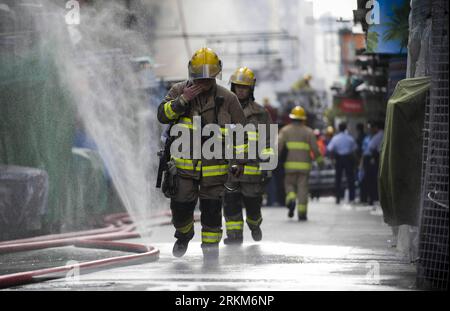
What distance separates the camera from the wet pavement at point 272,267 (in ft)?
26.4

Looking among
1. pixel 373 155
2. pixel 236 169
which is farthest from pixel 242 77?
pixel 373 155

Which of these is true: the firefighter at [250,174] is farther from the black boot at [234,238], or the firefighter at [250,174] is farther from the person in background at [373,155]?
Answer: the person in background at [373,155]

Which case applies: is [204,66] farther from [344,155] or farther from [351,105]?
[351,105]

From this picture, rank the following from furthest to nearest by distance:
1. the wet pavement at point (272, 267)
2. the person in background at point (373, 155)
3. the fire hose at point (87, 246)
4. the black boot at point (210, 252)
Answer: the person in background at point (373, 155) < the black boot at point (210, 252) < the fire hose at point (87, 246) < the wet pavement at point (272, 267)

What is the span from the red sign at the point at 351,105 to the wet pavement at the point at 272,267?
21.0 metres

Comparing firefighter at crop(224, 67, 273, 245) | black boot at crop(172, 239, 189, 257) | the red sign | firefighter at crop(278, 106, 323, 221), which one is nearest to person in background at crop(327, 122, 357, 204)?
firefighter at crop(278, 106, 323, 221)

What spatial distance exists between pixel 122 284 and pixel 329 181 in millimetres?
18761

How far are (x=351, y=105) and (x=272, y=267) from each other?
1027 inches

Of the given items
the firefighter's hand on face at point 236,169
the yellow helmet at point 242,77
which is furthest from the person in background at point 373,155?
the firefighter's hand on face at point 236,169

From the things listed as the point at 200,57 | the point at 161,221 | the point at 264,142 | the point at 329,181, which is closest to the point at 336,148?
the point at 329,181

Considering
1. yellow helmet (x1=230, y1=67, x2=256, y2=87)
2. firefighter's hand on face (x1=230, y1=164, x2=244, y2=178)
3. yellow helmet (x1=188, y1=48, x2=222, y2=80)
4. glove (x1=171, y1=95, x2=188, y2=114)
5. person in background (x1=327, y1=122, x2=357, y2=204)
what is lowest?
person in background (x1=327, y1=122, x2=357, y2=204)

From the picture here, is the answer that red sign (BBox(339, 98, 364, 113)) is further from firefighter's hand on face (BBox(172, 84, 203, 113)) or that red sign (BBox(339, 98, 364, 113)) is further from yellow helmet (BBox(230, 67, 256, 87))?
firefighter's hand on face (BBox(172, 84, 203, 113))

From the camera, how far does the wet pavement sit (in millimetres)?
8047

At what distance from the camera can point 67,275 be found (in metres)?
8.78
